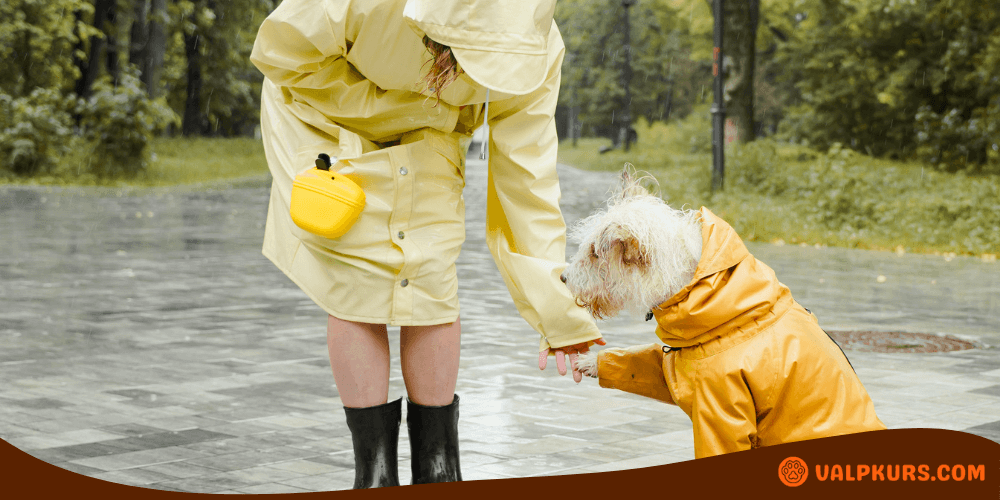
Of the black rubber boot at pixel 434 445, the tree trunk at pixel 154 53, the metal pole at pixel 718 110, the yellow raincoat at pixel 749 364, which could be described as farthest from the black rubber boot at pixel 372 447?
the tree trunk at pixel 154 53

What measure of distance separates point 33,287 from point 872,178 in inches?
513

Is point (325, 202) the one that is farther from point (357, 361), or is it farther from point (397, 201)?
point (357, 361)

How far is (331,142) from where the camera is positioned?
11.3 feet

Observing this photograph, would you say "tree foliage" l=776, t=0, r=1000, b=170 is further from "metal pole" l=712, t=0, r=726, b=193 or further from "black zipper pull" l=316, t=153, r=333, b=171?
"black zipper pull" l=316, t=153, r=333, b=171

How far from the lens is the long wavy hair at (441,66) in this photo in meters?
2.96

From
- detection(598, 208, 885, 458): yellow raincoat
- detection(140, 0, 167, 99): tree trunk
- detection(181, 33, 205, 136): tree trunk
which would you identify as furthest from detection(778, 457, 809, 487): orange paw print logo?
detection(181, 33, 205, 136): tree trunk

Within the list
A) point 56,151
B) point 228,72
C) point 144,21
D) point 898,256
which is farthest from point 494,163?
point 228,72

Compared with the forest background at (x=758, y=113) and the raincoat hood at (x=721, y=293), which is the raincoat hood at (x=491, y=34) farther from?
the forest background at (x=758, y=113)

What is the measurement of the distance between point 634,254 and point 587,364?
21.5 inches

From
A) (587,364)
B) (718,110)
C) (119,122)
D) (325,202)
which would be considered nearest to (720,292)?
(587,364)

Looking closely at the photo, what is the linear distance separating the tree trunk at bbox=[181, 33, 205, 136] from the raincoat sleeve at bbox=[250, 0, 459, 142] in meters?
38.3

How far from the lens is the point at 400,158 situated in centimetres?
333

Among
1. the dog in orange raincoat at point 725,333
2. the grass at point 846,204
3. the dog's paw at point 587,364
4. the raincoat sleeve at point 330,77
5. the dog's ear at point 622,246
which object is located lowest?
the grass at point 846,204

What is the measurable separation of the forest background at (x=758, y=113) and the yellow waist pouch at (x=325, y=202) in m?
8.91
